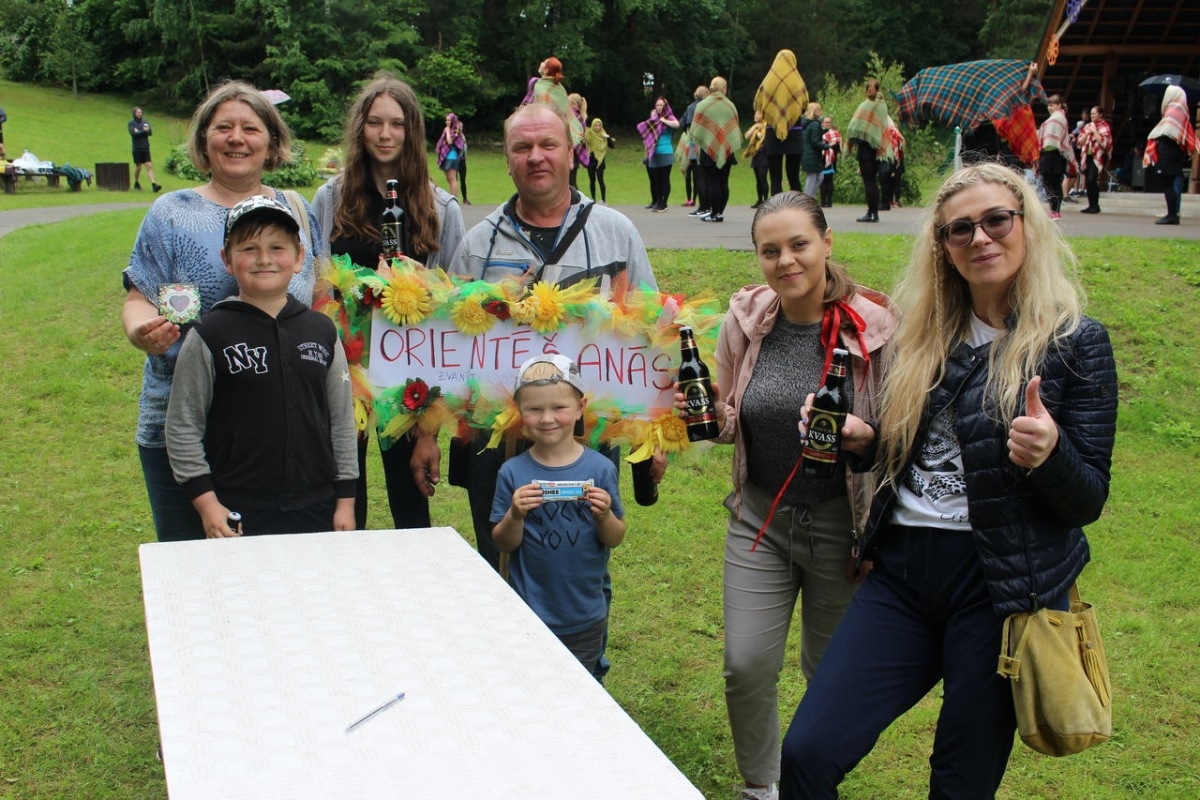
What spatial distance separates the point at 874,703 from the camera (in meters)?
2.83

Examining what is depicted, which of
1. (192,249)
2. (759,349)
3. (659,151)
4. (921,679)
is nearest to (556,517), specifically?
(759,349)

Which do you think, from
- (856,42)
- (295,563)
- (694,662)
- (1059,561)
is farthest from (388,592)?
(856,42)

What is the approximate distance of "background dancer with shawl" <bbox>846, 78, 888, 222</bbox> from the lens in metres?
16.4

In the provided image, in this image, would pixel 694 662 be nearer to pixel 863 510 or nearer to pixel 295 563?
pixel 863 510

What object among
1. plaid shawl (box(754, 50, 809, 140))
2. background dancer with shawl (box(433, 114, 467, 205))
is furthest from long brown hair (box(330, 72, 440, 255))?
background dancer with shawl (box(433, 114, 467, 205))

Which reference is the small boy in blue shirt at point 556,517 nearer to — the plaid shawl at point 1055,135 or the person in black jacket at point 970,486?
the person in black jacket at point 970,486

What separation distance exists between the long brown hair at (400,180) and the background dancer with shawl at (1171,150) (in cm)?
1487

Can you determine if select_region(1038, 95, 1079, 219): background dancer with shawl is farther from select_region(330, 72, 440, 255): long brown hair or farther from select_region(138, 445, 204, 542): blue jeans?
select_region(138, 445, 204, 542): blue jeans

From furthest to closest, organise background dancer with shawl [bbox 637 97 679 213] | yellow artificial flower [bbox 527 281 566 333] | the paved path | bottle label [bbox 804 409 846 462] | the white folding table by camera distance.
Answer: background dancer with shawl [bbox 637 97 679 213]
the paved path
yellow artificial flower [bbox 527 281 566 333]
bottle label [bbox 804 409 846 462]
the white folding table

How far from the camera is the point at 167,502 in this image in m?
3.85

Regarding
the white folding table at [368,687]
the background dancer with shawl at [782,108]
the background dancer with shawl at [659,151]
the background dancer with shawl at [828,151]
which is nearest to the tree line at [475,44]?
the background dancer with shawl at [659,151]

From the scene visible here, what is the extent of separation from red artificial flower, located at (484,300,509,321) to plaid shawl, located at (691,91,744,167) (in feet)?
41.3

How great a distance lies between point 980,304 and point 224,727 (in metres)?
2.23

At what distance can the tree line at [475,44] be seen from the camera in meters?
46.7
